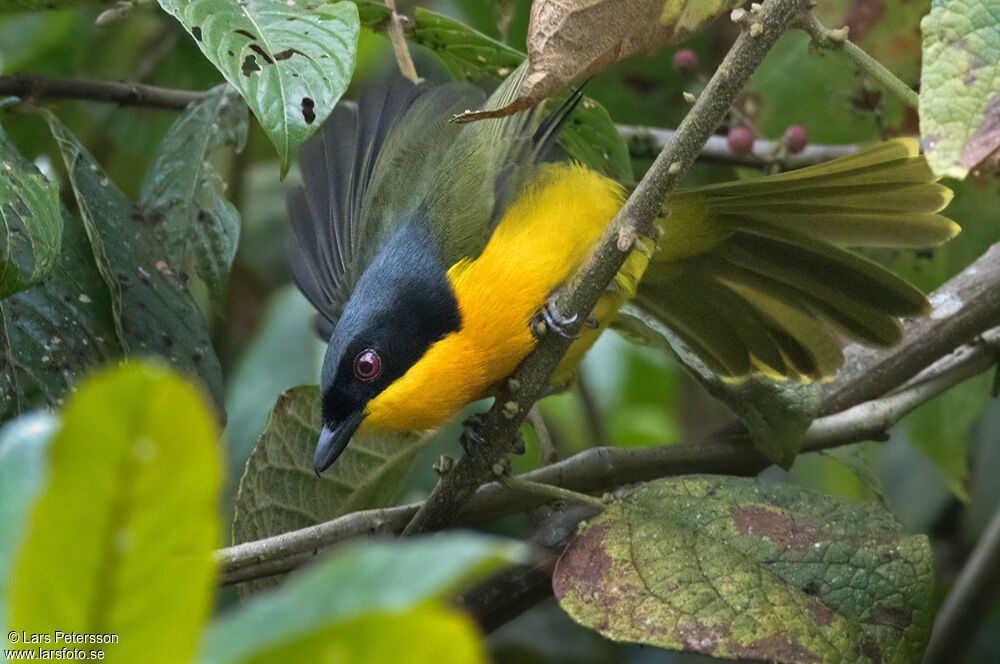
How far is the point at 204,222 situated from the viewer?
2.13m

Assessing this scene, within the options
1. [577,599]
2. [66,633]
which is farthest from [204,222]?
[66,633]

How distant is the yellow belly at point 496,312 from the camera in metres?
2.20

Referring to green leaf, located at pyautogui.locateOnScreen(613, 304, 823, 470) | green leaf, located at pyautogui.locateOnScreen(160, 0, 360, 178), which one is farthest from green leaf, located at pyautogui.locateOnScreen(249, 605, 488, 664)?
green leaf, located at pyautogui.locateOnScreen(613, 304, 823, 470)

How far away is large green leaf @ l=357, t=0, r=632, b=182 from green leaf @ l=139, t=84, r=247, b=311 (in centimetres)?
43

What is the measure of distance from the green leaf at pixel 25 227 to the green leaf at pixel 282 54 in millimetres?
380

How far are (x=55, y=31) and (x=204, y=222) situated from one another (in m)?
1.25

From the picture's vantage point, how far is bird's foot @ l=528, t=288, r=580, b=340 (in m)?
1.69

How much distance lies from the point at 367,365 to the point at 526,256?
1.47 ft

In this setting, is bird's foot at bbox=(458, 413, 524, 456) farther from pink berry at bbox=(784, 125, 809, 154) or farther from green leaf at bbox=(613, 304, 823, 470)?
pink berry at bbox=(784, 125, 809, 154)

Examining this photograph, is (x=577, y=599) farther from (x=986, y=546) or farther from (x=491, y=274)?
(x=986, y=546)

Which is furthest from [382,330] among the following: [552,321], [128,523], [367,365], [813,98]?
[128,523]

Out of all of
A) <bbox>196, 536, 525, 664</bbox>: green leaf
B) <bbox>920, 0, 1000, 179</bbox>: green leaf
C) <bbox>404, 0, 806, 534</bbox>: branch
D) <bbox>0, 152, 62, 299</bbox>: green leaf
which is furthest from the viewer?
<bbox>0, 152, 62, 299</bbox>: green leaf

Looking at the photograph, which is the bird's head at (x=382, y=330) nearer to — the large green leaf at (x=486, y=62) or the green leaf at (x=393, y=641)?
the large green leaf at (x=486, y=62)

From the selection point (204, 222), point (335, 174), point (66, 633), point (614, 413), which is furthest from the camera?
point (614, 413)
